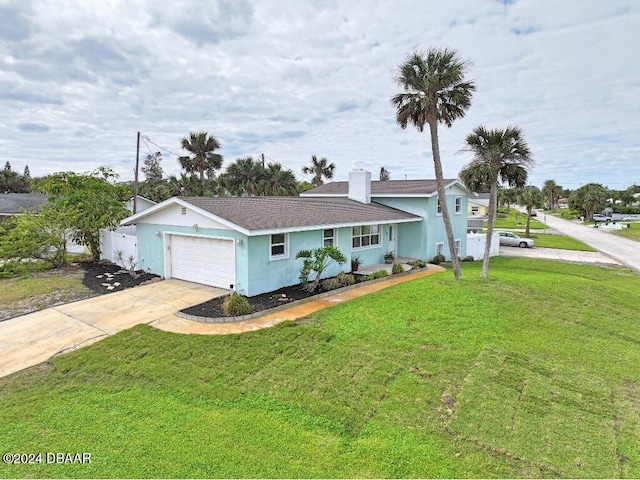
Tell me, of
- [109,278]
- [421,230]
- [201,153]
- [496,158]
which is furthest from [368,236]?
[201,153]

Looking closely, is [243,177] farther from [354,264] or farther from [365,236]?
[354,264]

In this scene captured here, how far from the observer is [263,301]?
12.2 metres

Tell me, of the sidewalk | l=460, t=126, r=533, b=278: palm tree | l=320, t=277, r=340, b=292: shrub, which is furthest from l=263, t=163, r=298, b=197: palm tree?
the sidewalk

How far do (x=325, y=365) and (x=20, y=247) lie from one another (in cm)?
1661

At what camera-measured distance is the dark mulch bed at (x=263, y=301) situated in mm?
10945

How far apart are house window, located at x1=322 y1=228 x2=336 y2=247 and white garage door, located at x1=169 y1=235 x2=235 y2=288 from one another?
4.12 m

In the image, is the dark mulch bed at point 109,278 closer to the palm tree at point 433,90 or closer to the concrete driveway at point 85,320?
the concrete driveway at point 85,320

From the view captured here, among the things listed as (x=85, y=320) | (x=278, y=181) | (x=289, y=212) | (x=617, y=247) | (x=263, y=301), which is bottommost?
(x=617, y=247)

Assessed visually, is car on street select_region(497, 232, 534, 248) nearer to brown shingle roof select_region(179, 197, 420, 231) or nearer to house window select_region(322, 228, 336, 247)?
brown shingle roof select_region(179, 197, 420, 231)

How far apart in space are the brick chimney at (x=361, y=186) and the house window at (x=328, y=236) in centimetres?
670

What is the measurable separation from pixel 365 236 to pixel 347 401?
1298 cm

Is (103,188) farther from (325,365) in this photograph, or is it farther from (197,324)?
(325,365)

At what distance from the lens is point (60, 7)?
1291 cm

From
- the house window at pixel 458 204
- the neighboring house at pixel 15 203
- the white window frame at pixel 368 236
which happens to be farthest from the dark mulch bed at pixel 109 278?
the house window at pixel 458 204
